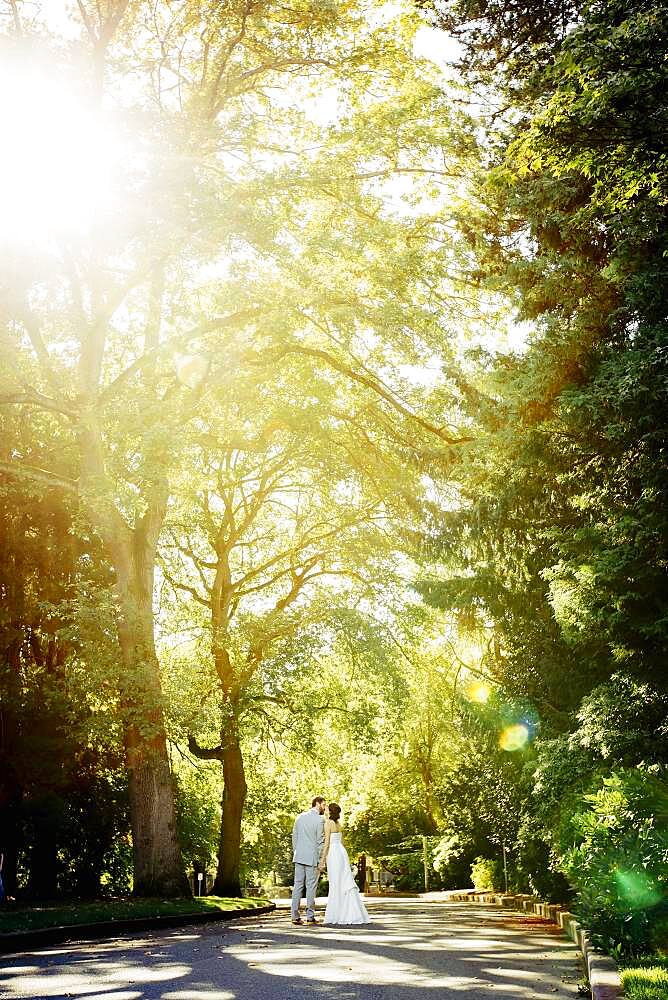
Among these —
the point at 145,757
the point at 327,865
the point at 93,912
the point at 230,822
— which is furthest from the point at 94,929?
the point at 230,822

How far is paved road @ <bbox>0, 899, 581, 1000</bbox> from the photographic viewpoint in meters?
7.94

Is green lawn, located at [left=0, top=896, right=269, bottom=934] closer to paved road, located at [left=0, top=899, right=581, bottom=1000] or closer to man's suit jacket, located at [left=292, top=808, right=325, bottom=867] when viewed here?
paved road, located at [left=0, top=899, right=581, bottom=1000]

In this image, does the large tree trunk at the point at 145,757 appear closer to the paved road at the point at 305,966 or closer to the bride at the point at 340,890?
the bride at the point at 340,890

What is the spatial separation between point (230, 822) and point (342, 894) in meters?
11.8

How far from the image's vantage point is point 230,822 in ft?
90.7

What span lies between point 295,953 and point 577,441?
7134 millimetres

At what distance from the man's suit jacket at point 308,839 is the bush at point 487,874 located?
1546 centimetres

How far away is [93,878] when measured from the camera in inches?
1102

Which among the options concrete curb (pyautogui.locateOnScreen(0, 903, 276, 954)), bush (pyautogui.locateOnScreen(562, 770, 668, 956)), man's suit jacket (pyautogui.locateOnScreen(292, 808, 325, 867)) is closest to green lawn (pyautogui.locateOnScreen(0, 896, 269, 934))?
concrete curb (pyautogui.locateOnScreen(0, 903, 276, 954))

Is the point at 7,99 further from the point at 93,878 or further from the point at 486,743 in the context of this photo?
the point at 93,878

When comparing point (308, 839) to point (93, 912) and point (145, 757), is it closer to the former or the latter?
point (93, 912)

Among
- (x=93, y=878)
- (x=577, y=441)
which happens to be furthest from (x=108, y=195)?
(x=93, y=878)

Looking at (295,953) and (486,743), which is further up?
(486,743)

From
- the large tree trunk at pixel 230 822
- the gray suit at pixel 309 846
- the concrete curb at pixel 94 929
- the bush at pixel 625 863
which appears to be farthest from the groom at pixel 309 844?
the large tree trunk at pixel 230 822
